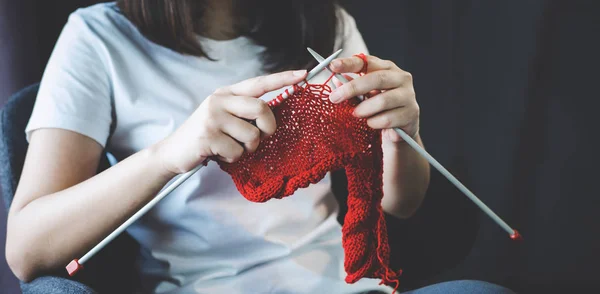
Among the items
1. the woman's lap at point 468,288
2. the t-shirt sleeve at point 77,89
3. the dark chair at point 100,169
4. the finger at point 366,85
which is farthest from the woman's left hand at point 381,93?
the dark chair at point 100,169

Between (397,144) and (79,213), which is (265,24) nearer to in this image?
(397,144)

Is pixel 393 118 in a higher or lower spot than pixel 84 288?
higher

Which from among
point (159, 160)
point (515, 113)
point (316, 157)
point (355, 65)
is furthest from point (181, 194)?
point (515, 113)

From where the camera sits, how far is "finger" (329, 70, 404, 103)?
61cm

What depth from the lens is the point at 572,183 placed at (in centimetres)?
153

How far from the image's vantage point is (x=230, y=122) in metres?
0.59

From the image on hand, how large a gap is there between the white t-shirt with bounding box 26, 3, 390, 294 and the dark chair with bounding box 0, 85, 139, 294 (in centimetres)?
6

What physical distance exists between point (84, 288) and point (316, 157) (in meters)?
0.33

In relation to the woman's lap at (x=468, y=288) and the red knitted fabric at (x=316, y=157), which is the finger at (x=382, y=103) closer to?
the red knitted fabric at (x=316, y=157)

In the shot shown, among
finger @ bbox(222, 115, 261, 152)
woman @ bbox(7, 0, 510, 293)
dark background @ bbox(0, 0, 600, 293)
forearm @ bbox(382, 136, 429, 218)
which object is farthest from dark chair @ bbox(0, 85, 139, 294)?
dark background @ bbox(0, 0, 600, 293)

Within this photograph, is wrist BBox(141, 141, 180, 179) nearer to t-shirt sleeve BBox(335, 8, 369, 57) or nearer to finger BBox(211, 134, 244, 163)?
finger BBox(211, 134, 244, 163)

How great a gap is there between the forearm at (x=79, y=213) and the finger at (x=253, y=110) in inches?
5.4

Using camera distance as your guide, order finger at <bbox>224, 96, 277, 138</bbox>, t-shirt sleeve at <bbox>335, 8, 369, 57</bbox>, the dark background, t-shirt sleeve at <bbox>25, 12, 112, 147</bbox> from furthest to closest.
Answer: the dark background → t-shirt sleeve at <bbox>335, 8, 369, 57</bbox> → t-shirt sleeve at <bbox>25, 12, 112, 147</bbox> → finger at <bbox>224, 96, 277, 138</bbox>

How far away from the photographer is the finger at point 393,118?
639mm
